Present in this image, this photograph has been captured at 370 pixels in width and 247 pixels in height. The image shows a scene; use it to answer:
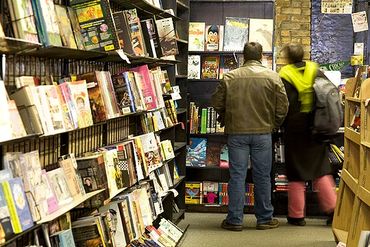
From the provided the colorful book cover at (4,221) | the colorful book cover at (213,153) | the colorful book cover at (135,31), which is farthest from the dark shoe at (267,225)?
the colorful book cover at (4,221)

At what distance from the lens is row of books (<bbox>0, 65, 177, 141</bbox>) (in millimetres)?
2192

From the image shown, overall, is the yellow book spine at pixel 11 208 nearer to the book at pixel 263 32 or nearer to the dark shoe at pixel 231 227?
the dark shoe at pixel 231 227

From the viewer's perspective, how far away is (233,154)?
17.3ft

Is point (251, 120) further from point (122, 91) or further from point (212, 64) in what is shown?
point (122, 91)

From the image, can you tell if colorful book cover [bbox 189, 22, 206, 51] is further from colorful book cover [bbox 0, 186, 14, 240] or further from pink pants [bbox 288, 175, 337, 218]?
colorful book cover [bbox 0, 186, 14, 240]

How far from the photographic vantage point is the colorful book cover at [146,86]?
387 cm

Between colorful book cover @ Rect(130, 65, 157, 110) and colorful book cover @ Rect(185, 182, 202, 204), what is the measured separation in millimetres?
2223

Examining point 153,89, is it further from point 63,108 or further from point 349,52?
point 349,52

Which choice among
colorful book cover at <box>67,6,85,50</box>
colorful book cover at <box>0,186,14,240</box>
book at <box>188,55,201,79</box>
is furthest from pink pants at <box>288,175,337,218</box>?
colorful book cover at <box>0,186,14,240</box>

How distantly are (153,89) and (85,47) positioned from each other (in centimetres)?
122

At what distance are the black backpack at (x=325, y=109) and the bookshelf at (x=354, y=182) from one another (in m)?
0.53

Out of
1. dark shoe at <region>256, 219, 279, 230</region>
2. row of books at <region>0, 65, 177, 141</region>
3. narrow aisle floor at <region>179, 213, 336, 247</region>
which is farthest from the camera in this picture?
dark shoe at <region>256, 219, 279, 230</region>

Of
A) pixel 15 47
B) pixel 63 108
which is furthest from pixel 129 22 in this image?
pixel 15 47

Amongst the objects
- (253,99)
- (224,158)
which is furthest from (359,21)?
(253,99)
